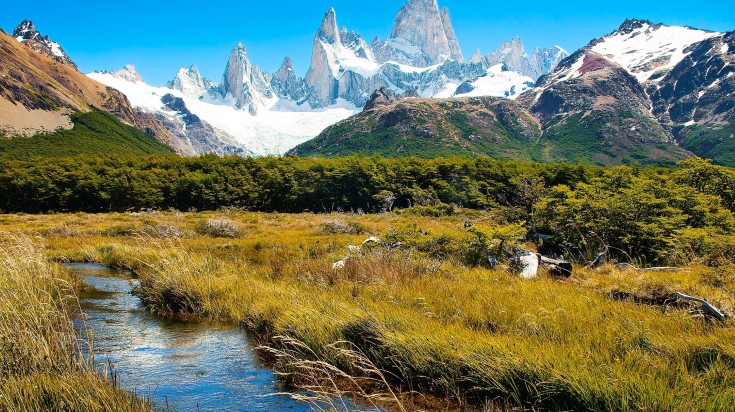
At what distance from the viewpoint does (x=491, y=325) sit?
7.21 m

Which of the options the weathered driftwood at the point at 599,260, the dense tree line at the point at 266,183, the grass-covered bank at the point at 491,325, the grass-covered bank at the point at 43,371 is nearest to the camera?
the grass-covered bank at the point at 43,371

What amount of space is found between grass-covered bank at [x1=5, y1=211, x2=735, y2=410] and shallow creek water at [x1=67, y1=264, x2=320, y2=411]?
58cm

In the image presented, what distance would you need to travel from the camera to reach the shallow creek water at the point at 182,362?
19.1 feet

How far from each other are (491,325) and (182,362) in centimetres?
494

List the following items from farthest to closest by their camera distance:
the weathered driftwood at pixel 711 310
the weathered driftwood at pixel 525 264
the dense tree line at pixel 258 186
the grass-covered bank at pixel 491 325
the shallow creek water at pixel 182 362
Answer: the dense tree line at pixel 258 186 < the weathered driftwood at pixel 525 264 < the weathered driftwood at pixel 711 310 < the shallow creek water at pixel 182 362 < the grass-covered bank at pixel 491 325

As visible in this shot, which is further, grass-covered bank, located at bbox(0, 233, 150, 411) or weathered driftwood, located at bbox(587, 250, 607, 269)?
weathered driftwood, located at bbox(587, 250, 607, 269)

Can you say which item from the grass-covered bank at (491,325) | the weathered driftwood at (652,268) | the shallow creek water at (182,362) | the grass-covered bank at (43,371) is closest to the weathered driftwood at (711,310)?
the grass-covered bank at (491,325)

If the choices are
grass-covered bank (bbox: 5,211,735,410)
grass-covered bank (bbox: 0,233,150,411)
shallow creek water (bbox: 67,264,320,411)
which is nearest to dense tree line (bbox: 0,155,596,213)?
grass-covered bank (bbox: 5,211,735,410)

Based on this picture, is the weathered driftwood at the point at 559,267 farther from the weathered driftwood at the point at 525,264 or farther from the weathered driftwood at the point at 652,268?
the weathered driftwood at the point at 652,268

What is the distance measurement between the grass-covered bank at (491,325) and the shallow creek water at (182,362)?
0.58 meters

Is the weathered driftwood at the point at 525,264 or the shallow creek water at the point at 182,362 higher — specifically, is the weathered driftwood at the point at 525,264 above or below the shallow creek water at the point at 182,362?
above

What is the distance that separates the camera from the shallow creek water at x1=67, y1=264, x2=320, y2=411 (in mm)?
5828

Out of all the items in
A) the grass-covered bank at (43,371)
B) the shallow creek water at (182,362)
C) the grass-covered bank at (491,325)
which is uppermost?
the grass-covered bank at (43,371)

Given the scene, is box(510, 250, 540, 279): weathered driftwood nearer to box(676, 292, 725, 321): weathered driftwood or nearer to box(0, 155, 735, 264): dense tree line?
box(676, 292, 725, 321): weathered driftwood
